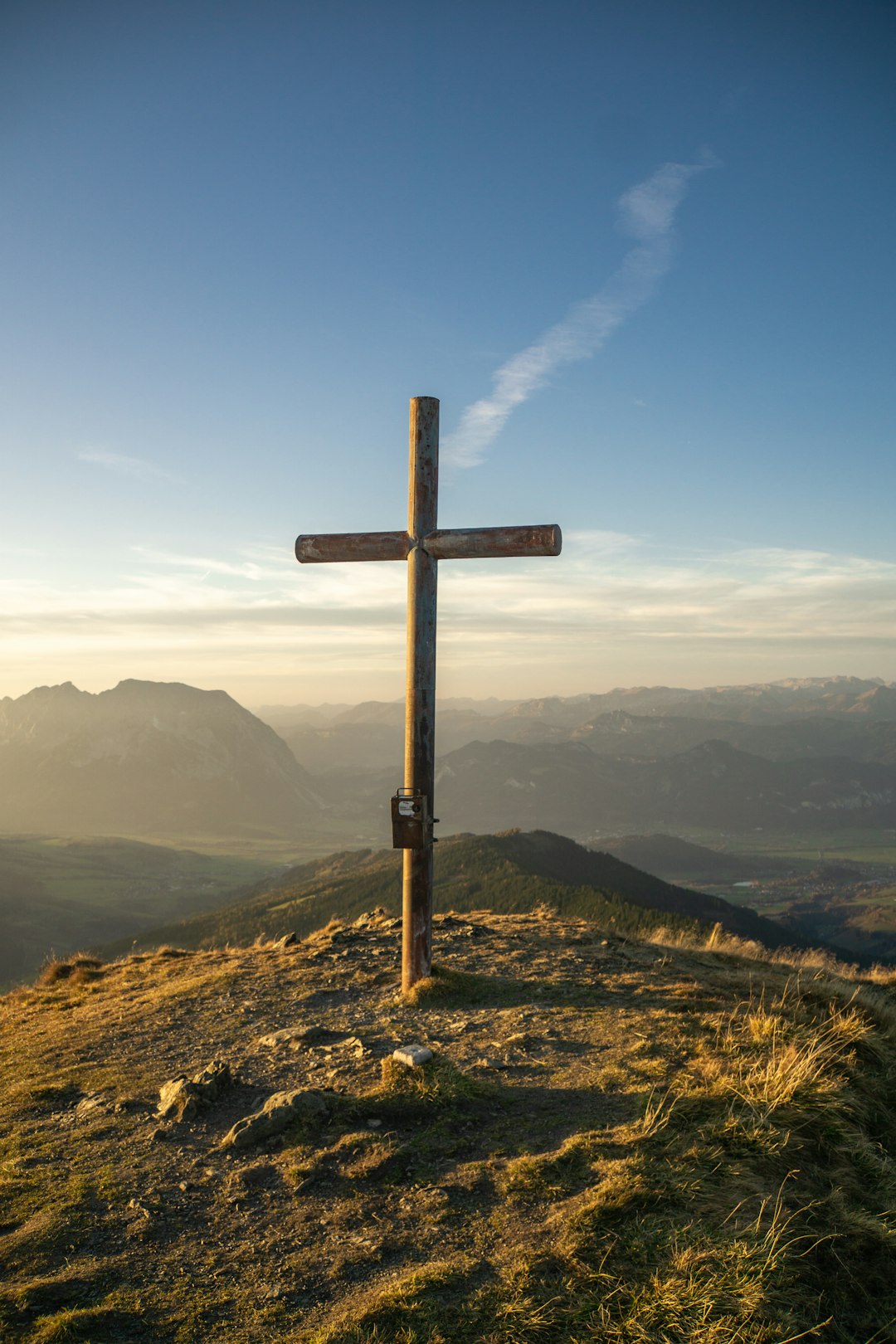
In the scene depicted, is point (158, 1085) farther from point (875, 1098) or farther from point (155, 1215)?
point (875, 1098)

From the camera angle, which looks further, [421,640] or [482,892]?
[482,892]

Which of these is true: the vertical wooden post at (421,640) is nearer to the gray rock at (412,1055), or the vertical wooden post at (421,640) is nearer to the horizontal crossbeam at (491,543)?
the horizontal crossbeam at (491,543)

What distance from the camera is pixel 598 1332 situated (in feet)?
14.2

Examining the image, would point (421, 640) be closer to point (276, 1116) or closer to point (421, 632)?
point (421, 632)

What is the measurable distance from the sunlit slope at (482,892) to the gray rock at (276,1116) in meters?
80.1

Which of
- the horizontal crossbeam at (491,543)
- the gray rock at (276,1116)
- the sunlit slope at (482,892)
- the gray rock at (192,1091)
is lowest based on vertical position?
the sunlit slope at (482,892)

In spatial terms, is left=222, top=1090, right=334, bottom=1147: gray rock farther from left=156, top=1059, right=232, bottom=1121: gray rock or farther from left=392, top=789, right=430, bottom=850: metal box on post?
left=392, top=789, right=430, bottom=850: metal box on post

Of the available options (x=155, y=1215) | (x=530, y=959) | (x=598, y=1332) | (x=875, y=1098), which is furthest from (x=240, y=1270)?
(x=530, y=959)

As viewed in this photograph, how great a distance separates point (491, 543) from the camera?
33.1 ft

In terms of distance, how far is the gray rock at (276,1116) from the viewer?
661 cm

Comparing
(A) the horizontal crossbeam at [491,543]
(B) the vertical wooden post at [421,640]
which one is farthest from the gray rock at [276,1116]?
(A) the horizontal crossbeam at [491,543]

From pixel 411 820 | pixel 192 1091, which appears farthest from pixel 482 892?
pixel 192 1091

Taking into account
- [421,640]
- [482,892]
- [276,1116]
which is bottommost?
[482,892]

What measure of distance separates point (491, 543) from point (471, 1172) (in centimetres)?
696
